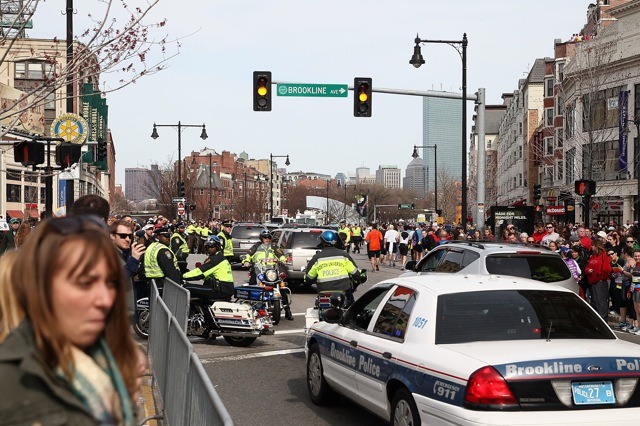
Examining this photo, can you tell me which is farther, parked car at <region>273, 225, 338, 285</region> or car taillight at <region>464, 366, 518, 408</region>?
parked car at <region>273, 225, 338, 285</region>

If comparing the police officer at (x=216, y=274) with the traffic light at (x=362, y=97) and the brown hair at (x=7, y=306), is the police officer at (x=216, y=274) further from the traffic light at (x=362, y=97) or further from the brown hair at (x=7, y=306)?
the brown hair at (x=7, y=306)

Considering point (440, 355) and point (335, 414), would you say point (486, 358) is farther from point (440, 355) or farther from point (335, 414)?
point (335, 414)

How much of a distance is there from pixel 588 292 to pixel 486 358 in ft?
40.4

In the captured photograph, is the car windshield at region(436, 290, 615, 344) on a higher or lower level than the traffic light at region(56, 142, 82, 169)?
lower

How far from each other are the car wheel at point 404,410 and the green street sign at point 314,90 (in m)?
17.7

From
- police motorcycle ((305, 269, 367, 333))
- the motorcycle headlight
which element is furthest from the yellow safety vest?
the motorcycle headlight

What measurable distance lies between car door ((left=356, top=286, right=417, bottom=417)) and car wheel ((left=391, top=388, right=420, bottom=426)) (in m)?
0.21

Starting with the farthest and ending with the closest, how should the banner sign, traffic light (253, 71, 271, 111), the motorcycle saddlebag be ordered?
1. the banner sign
2. traffic light (253, 71, 271, 111)
3. the motorcycle saddlebag

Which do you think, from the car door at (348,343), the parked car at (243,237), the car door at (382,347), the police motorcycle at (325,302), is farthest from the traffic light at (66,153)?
the parked car at (243,237)

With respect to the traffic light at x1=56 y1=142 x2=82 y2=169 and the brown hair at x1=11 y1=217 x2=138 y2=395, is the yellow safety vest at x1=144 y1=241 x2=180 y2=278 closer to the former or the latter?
the traffic light at x1=56 y1=142 x2=82 y2=169

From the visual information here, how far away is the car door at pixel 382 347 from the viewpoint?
7160 mm

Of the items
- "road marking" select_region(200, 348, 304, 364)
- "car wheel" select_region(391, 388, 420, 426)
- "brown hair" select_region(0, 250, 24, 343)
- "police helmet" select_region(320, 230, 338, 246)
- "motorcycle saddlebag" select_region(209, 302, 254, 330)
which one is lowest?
"road marking" select_region(200, 348, 304, 364)

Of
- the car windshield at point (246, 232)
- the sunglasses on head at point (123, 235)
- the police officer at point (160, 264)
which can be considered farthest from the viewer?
the car windshield at point (246, 232)

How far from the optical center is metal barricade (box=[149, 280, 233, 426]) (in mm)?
4008
